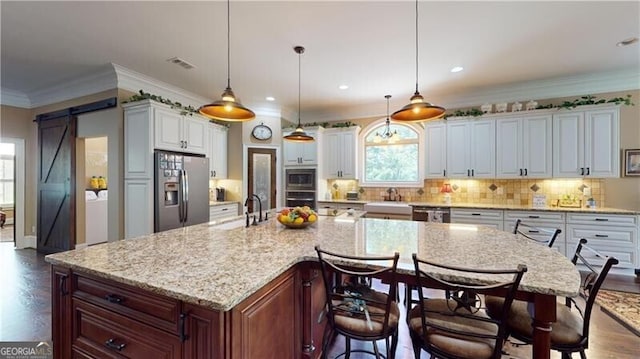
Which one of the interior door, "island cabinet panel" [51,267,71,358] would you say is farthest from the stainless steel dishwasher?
the interior door

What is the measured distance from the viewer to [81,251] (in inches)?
69.5

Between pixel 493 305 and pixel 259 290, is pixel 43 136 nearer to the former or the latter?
pixel 259 290

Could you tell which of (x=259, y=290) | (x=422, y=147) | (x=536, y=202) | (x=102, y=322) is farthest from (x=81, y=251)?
(x=536, y=202)

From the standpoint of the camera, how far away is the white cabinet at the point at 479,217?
437 centimetres

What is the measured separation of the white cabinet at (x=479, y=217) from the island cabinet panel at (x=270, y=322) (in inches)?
149

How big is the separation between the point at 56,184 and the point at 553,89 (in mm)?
8798

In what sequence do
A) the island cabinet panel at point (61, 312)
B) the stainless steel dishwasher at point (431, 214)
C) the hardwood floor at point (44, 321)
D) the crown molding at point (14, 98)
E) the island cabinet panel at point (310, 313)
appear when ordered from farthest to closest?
the crown molding at point (14, 98) → the stainless steel dishwasher at point (431, 214) → the hardwood floor at point (44, 321) → the island cabinet panel at point (310, 313) → the island cabinet panel at point (61, 312)

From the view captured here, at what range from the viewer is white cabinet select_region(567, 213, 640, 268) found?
3762 mm

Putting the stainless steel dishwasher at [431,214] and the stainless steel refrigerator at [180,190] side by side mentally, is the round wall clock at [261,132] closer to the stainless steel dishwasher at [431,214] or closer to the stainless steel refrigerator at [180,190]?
the stainless steel refrigerator at [180,190]

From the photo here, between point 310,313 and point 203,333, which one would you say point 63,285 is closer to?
point 203,333

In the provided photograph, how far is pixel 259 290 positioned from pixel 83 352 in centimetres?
115

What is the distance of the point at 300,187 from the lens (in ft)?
19.2

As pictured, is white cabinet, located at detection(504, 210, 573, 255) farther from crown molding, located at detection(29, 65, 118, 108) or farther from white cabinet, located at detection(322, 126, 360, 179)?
crown molding, located at detection(29, 65, 118, 108)

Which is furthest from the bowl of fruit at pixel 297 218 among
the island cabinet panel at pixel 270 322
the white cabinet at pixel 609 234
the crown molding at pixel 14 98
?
the crown molding at pixel 14 98
